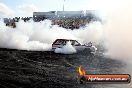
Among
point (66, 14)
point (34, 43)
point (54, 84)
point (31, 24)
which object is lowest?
point (54, 84)

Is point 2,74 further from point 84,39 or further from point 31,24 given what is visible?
point 84,39

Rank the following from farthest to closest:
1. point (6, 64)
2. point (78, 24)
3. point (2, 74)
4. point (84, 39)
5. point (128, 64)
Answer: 1. point (78, 24)
2. point (84, 39)
3. point (128, 64)
4. point (6, 64)
5. point (2, 74)

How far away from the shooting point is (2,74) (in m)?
12.2

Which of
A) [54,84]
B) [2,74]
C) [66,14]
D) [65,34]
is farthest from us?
[66,14]

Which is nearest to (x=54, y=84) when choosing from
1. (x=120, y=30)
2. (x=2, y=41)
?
(x=120, y=30)

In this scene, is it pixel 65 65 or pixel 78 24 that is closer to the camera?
pixel 65 65

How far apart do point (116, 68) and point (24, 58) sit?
544 centimetres

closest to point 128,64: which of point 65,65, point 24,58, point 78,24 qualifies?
point 65,65

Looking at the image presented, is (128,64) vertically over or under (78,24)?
under

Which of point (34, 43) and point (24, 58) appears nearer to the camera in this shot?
point (24, 58)

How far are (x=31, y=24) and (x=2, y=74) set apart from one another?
19.9 m

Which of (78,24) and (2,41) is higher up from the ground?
(78,24)

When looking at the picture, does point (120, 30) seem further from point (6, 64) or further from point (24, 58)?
point (6, 64)

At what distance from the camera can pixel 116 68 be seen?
14758mm
